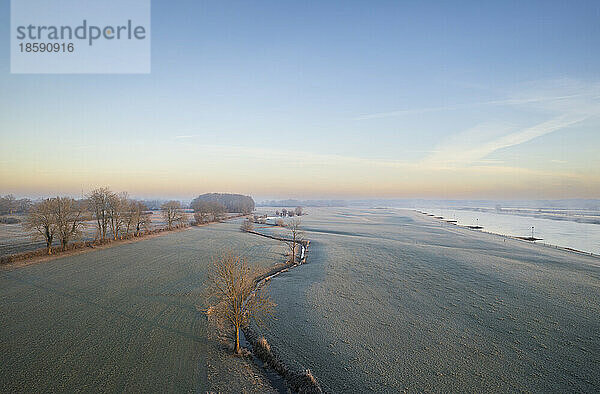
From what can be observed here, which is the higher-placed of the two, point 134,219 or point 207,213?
point 134,219

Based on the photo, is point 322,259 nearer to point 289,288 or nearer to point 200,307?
point 289,288

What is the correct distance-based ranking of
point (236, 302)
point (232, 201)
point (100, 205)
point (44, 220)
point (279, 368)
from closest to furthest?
point (279, 368) → point (236, 302) → point (44, 220) → point (100, 205) → point (232, 201)

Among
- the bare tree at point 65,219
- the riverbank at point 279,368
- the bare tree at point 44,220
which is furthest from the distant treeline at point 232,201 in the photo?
the riverbank at point 279,368

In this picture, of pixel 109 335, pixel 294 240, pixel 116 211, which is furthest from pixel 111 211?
pixel 109 335

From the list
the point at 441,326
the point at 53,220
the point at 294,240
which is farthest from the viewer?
the point at 294,240

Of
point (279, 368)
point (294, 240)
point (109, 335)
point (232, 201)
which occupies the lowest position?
point (279, 368)

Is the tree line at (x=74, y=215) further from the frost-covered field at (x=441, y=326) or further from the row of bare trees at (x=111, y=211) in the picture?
the frost-covered field at (x=441, y=326)

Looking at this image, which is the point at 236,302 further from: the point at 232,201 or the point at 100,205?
the point at 232,201
